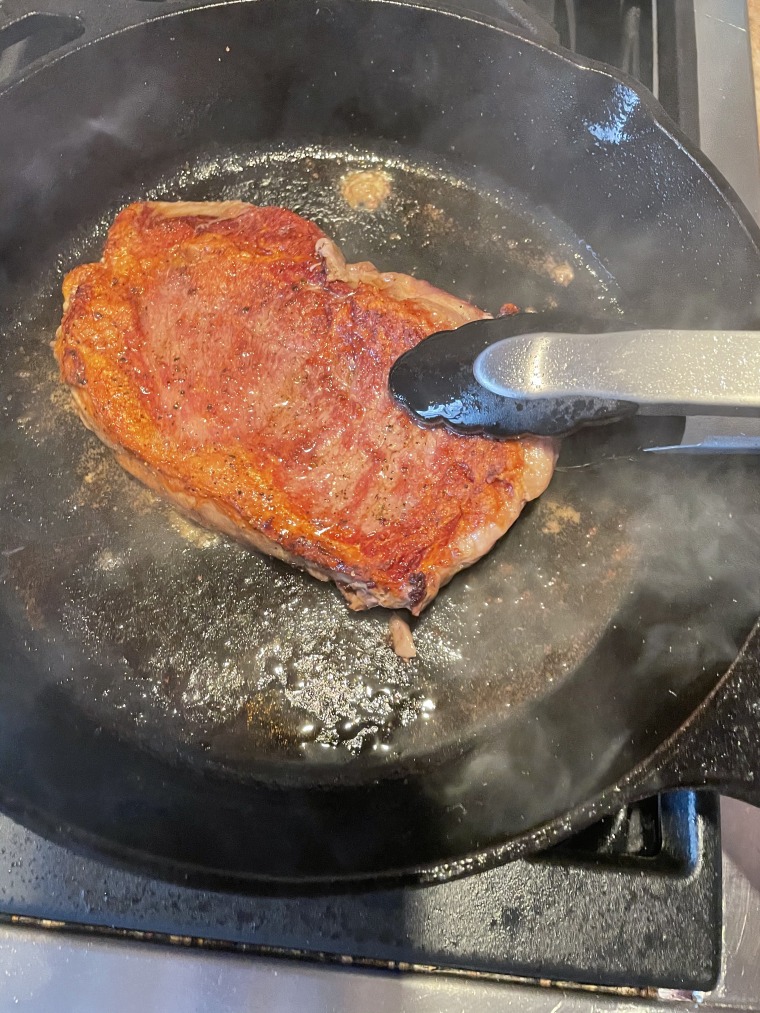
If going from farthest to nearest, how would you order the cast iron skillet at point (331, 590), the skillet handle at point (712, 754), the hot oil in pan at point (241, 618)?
the hot oil in pan at point (241, 618)
the cast iron skillet at point (331, 590)
the skillet handle at point (712, 754)

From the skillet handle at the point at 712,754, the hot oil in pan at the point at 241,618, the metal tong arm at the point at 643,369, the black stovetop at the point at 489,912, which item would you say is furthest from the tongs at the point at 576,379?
the black stovetop at the point at 489,912

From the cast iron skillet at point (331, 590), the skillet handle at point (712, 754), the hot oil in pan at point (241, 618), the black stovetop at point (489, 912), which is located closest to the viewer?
the skillet handle at point (712, 754)

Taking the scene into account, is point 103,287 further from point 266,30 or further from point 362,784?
point 362,784

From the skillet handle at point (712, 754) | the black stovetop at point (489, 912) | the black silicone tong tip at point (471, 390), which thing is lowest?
the black stovetop at point (489, 912)

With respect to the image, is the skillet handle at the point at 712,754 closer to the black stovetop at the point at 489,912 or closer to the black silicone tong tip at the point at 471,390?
the black stovetop at the point at 489,912

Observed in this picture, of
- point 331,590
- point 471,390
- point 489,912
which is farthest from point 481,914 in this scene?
point 471,390

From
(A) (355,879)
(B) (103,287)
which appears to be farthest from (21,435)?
(A) (355,879)

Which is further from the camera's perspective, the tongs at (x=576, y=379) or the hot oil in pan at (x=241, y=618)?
the hot oil in pan at (x=241, y=618)

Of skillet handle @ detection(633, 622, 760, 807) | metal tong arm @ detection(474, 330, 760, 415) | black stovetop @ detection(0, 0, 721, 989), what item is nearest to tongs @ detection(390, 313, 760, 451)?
metal tong arm @ detection(474, 330, 760, 415)
